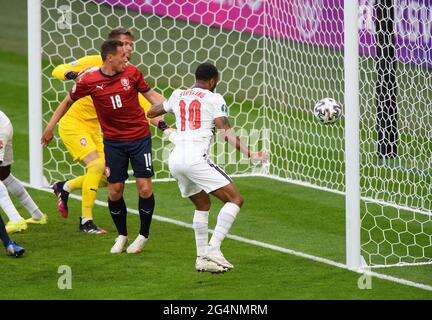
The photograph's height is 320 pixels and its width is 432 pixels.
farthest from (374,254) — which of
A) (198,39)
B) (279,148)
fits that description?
(198,39)

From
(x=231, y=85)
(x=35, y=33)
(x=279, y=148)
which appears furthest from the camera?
(x=231, y=85)

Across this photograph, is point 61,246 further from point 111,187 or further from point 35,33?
point 35,33

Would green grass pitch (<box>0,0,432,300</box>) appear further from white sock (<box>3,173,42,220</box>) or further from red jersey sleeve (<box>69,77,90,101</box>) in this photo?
red jersey sleeve (<box>69,77,90,101</box>)

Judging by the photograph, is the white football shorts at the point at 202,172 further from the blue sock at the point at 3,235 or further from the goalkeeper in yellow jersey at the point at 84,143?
the goalkeeper in yellow jersey at the point at 84,143

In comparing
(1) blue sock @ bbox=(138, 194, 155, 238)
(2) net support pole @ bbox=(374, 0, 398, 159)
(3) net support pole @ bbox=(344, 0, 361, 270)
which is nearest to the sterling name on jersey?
(1) blue sock @ bbox=(138, 194, 155, 238)

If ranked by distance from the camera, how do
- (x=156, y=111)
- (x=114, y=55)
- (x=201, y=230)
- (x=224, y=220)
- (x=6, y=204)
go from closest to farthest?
1. (x=224, y=220)
2. (x=201, y=230)
3. (x=156, y=111)
4. (x=114, y=55)
5. (x=6, y=204)

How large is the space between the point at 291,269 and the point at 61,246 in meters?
2.22

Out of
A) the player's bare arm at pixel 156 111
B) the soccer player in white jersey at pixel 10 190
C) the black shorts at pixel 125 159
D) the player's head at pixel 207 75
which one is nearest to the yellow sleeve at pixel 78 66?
the soccer player in white jersey at pixel 10 190

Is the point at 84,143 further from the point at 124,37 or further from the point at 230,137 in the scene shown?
the point at 230,137

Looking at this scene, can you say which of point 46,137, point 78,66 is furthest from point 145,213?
point 78,66

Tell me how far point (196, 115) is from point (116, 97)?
928 mm

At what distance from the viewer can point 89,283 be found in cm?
944

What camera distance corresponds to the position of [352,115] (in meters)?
9.75

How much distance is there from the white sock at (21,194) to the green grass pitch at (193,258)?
0.16 metres
